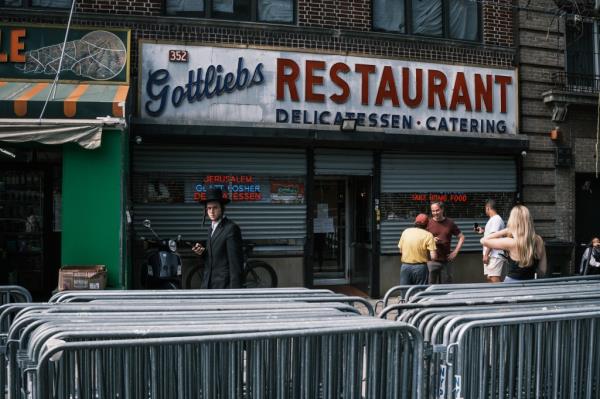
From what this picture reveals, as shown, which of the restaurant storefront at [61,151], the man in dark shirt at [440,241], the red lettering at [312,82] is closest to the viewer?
the restaurant storefront at [61,151]

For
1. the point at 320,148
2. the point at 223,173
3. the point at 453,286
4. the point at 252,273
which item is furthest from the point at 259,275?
the point at 453,286

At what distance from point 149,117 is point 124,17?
5.86 feet

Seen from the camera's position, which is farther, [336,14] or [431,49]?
[431,49]

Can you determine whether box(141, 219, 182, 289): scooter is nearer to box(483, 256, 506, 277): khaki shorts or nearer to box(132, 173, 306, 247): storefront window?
box(132, 173, 306, 247): storefront window

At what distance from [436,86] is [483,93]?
112cm

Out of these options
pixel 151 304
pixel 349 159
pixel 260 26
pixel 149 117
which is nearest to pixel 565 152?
pixel 349 159

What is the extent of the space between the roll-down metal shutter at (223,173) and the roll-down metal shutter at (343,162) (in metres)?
0.35

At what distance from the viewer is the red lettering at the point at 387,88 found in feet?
37.8

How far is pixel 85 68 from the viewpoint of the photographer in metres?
9.77

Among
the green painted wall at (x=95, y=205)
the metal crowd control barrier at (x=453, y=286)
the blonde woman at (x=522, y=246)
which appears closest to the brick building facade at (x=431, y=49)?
the green painted wall at (x=95, y=205)

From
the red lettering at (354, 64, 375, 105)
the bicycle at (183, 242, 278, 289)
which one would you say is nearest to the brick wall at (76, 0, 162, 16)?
the red lettering at (354, 64, 375, 105)

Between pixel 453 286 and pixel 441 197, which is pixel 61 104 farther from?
pixel 441 197

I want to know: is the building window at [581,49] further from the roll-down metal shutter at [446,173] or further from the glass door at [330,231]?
the glass door at [330,231]

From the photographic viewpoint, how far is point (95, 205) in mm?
8445
